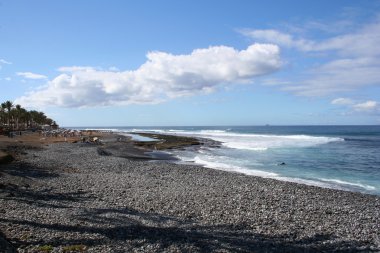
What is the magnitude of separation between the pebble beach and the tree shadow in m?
0.02

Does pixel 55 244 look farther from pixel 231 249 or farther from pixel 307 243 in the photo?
pixel 307 243

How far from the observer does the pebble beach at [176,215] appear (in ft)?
27.8

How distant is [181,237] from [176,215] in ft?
8.68

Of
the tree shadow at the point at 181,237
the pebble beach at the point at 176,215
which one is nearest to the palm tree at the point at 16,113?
the pebble beach at the point at 176,215

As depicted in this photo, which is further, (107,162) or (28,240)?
(107,162)

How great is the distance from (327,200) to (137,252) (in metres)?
10.4

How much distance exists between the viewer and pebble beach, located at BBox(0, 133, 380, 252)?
8.48 meters

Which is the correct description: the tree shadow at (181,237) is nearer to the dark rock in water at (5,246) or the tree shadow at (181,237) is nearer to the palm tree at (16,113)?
the dark rock in water at (5,246)

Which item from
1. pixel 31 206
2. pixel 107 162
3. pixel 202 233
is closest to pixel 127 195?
pixel 31 206

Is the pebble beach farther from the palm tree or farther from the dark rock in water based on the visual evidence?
the palm tree

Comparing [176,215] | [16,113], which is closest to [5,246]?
[176,215]

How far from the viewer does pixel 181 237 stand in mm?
8984

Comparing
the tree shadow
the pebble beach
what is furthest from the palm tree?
the tree shadow

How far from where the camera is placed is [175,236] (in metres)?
9.04
